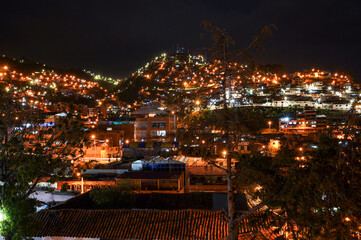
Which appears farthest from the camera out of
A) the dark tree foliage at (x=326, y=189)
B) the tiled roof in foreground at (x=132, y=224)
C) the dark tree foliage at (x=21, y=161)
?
the tiled roof in foreground at (x=132, y=224)

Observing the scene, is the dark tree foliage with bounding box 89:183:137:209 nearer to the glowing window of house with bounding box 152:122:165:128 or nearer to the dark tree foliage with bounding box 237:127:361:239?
the dark tree foliage with bounding box 237:127:361:239

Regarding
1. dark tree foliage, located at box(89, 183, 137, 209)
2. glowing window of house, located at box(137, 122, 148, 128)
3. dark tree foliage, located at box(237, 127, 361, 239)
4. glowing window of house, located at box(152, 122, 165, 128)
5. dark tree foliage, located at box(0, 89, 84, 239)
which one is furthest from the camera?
glowing window of house, located at box(137, 122, 148, 128)

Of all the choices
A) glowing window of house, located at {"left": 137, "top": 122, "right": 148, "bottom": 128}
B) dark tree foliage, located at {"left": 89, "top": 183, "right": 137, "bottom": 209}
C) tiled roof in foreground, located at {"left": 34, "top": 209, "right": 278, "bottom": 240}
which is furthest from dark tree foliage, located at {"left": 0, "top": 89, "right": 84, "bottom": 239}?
glowing window of house, located at {"left": 137, "top": 122, "right": 148, "bottom": 128}

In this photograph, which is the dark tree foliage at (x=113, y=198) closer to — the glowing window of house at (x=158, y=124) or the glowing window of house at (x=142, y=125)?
the glowing window of house at (x=158, y=124)

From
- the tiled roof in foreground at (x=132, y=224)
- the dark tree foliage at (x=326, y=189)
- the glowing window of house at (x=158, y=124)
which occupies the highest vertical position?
the glowing window of house at (x=158, y=124)

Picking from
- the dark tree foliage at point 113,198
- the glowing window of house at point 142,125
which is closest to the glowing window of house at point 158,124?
the glowing window of house at point 142,125

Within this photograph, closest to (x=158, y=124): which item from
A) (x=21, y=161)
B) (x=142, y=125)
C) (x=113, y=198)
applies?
(x=142, y=125)

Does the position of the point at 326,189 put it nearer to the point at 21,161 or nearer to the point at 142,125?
the point at 21,161

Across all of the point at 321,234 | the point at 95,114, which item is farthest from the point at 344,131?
the point at 95,114

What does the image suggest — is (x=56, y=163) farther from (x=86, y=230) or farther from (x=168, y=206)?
(x=168, y=206)
